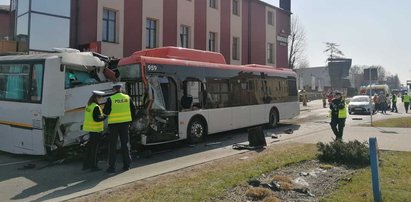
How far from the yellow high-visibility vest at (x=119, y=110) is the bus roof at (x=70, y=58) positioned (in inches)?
A: 82.1

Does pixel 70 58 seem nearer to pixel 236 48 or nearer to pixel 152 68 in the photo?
pixel 152 68

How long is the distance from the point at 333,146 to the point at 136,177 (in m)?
4.63

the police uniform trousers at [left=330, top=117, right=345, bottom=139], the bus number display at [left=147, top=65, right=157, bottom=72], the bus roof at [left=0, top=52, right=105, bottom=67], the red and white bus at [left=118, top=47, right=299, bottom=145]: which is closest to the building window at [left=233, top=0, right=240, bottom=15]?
the red and white bus at [left=118, top=47, right=299, bottom=145]

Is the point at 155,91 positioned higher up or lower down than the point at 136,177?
higher up

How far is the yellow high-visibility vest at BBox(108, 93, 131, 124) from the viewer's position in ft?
30.6

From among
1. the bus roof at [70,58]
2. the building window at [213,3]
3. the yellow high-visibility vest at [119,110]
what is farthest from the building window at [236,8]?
the yellow high-visibility vest at [119,110]

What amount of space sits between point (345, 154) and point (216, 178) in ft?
10.9

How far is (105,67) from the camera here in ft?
38.5

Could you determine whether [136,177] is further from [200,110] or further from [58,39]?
[58,39]

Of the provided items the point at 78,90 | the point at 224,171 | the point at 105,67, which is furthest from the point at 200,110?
the point at 224,171

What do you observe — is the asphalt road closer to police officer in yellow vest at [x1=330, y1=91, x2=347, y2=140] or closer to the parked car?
police officer in yellow vest at [x1=330, y1=91, x2=347, y2=140]

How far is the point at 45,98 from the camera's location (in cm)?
1021

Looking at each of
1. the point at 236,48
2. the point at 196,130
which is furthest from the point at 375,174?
the point at 236,48

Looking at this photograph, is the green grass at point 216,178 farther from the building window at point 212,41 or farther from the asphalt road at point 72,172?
the building window at point 212,41
